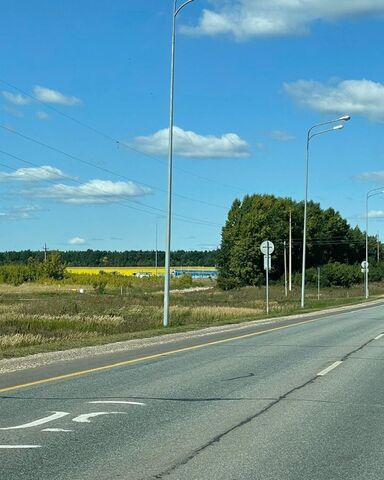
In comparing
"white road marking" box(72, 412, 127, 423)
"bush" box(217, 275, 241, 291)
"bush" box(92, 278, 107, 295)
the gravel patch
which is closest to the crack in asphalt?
"white road marking" box(72, 412, 127, 423)

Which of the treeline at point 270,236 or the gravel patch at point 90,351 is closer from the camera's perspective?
the gravel patch at point 90,351

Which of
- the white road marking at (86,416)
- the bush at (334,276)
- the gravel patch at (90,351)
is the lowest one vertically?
the gravel patch at (90,351)

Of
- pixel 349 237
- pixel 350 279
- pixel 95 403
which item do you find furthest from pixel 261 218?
pixel 95 403

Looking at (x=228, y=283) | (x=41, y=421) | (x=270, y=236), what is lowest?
(x=41, y=421)

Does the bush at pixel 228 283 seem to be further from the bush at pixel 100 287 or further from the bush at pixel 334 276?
the bush at pixel 100 287

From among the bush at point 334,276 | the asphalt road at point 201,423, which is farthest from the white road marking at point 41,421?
the bush at point 334,276

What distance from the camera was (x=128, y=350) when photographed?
61.4 ft

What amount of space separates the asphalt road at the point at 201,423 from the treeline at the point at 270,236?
93.9 meters

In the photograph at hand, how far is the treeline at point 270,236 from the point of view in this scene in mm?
114750

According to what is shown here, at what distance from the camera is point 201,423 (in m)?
8.85

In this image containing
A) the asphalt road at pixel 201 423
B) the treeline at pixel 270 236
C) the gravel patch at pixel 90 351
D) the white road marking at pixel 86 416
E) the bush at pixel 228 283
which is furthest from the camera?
the treeline at pixel 270 236

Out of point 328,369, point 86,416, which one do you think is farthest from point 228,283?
point 86,416

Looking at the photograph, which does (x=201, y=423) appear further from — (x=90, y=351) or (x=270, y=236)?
(x=270, y=236)

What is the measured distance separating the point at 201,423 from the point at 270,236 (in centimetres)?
11049
